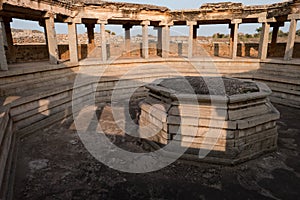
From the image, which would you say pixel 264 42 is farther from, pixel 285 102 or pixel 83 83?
pixel 83 83

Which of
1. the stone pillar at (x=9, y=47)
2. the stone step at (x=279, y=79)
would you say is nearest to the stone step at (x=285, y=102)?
the stone step at (x=279, y=79)

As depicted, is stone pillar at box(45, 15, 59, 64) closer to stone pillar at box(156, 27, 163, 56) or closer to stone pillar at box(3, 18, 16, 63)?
stone pillar at box(3, 18, 16, 63)

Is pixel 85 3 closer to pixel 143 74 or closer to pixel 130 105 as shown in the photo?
pixel 143 74

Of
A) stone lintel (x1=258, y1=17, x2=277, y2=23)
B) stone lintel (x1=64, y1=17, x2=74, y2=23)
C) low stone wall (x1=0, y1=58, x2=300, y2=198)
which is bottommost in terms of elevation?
low stone wall (x1=0, y1=58, x2=300, y2=198)

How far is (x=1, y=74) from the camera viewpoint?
6555mm

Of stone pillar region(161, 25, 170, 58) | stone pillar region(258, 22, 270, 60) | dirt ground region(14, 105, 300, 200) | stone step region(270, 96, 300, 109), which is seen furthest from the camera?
stone pillar region(161, 25, 170, 58)

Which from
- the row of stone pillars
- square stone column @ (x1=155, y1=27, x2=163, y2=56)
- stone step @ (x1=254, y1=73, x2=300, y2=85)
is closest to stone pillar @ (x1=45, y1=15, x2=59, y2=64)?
the row of stone pillars

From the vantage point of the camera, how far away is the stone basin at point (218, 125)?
4.33 m

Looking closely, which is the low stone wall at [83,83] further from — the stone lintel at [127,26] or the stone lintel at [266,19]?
the stone lintel at [127,26]

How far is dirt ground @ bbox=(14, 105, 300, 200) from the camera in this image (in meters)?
3.51

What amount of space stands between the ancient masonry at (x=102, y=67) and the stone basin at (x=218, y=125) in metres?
0.05

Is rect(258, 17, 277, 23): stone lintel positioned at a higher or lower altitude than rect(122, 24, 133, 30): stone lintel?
lower

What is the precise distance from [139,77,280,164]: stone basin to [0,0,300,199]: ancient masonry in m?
0.05

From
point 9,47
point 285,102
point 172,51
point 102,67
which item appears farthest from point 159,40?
point 285,102
